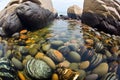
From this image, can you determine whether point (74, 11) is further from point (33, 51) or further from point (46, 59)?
point (46, 59)

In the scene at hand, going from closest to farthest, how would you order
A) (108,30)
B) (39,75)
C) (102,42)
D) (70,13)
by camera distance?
(39,75) < (102,42) < (108,30) < (70,13)

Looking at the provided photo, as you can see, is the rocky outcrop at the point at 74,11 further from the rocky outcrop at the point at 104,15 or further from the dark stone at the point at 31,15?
the dark stone at the point at 31,15

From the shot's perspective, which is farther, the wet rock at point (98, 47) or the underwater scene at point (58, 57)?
the wet rock at point (98, 47)

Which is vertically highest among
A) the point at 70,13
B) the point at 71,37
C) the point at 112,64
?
the point at 71,37

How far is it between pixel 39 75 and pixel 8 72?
0.62m

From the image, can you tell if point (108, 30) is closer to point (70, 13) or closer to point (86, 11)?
point (86, 11)

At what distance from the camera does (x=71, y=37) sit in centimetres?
589

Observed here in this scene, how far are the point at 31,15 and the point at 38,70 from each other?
4.46 ft

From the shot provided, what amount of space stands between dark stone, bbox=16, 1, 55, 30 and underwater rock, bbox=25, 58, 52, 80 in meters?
1.21

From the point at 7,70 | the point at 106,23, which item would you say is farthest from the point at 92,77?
the point at 106,23

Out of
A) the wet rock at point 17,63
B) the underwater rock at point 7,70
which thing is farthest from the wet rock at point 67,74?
the underwater rock at point 7,70

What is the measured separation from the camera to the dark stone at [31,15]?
239 inches

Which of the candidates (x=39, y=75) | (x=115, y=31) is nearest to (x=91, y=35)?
(x=115, y=31)

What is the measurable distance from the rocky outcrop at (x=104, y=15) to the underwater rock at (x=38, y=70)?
2.03 metres
